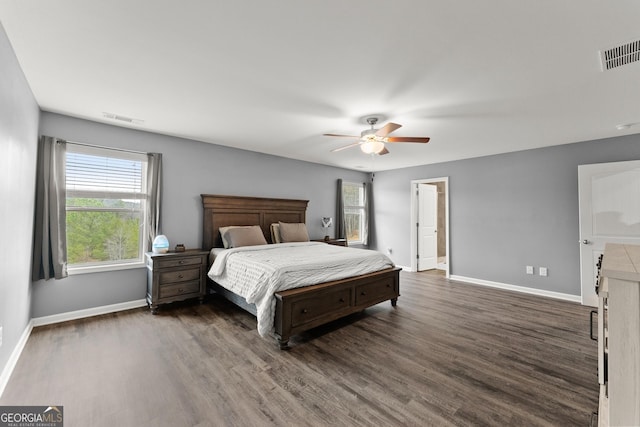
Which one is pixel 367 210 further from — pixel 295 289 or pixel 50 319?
pixel 50 319

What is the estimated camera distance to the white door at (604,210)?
355cm

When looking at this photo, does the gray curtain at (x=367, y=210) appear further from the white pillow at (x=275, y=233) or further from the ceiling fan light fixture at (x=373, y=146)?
the ceiling fan light fixture at (x=373, y=146)

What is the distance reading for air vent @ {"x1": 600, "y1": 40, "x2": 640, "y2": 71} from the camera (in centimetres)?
182

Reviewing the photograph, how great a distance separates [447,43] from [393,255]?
531cm

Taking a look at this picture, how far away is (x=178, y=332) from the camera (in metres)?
2.95

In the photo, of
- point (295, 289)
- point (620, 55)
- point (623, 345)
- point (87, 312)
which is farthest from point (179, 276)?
point (620, 55)

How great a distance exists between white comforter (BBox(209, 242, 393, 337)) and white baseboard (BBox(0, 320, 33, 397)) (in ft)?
5.81

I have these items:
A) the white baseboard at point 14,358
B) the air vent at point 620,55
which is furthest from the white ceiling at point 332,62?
the white baseboard at point 14,358

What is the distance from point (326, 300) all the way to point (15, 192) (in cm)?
289

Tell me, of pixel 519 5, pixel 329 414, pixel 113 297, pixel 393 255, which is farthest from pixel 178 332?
pixel 393 255

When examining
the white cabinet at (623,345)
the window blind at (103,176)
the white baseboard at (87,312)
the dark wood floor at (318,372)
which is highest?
the window blind at (103,176)

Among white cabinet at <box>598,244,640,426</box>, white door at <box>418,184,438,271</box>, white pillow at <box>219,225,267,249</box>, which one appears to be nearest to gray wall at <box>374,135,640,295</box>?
white door at <box>418,184,438,271</box>

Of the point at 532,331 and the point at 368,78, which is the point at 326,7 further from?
the point at 532,331

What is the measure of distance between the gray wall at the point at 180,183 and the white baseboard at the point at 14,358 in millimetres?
398
